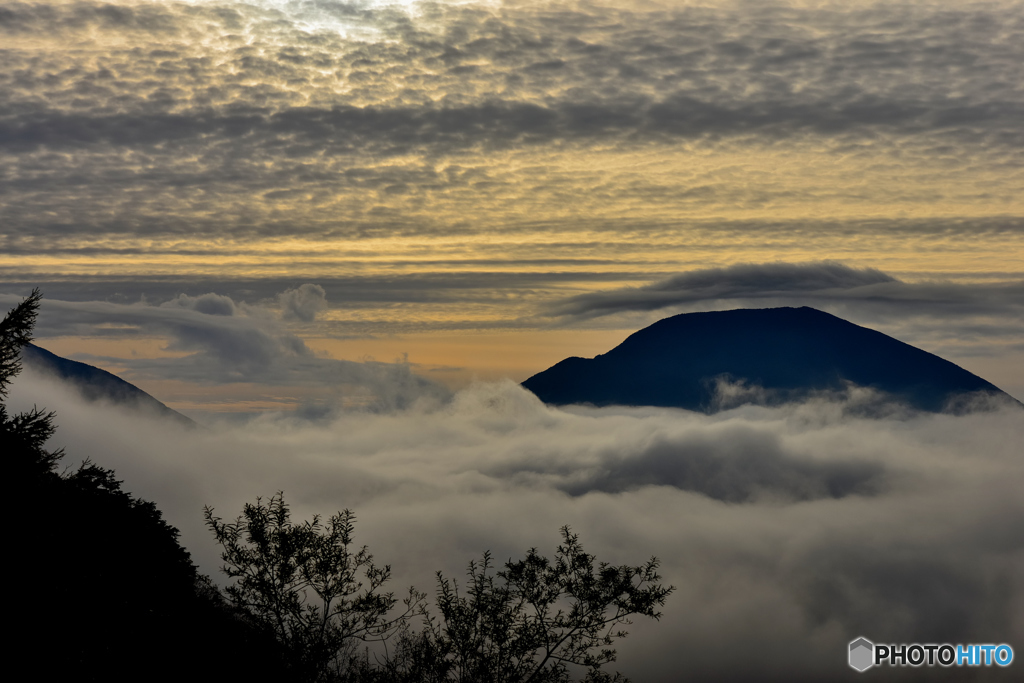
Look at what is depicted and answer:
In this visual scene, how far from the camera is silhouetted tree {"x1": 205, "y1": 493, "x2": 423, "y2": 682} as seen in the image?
88.2 feet

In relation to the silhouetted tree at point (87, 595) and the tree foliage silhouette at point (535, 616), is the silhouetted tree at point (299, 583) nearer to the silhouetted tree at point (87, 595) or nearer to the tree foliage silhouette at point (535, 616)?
the silhouetted tree at point (87, 595)

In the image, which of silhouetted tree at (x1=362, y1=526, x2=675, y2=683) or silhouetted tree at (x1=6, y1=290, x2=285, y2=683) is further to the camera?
silhouetted tree at (x1=362, y1=526, x2=675, y2=683)

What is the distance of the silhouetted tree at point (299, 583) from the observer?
88.2ft

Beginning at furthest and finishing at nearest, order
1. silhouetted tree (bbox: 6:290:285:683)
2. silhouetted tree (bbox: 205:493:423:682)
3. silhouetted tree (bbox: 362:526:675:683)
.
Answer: silhouetted tree (bbox: 205:493:423:682)
silhouetted tree (bbox: 362:526:675:683)
silhouetted tree (bbox: 6:290:285:683)

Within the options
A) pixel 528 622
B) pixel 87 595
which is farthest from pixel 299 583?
pixel 528 622

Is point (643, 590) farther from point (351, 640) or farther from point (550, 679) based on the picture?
point (351, 640)

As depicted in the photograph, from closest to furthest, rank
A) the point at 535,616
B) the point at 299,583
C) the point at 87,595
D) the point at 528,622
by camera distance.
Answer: the point at 87,595 → the point at 528,622 → the point at 535,616 → the point at 299,583

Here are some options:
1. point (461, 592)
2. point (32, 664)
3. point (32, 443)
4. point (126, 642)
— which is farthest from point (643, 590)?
point (32, 443)

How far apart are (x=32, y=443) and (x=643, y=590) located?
70.5 ft

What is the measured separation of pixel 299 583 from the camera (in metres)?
27.7

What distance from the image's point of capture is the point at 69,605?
20438mm

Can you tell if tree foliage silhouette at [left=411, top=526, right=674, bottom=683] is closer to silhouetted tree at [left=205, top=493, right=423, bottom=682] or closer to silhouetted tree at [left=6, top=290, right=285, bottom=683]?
silhouetted tree at [left=205, top=493, right=423, bottom=682]

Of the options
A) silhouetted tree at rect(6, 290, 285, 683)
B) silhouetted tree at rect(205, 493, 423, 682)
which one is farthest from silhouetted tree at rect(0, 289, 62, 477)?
silhouetted tree at rect(205, 493, 423, 682)

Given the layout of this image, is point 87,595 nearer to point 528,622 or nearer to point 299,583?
point 299,583
